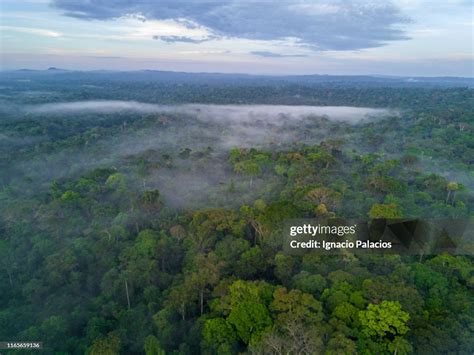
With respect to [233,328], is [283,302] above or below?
above

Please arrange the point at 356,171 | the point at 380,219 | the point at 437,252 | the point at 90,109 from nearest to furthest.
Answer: the point at 437,252 < the point at 380,219 < the point at 356,171 < the point at 90,109

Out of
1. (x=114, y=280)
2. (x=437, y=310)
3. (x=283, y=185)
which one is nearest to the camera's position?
(x=437, y=310)

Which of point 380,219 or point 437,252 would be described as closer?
point 437,252

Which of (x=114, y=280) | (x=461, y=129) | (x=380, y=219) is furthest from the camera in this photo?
(x=461, y=129)

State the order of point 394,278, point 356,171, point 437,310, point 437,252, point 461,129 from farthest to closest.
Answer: point 461,129
point 356,171
point 437,252
point 394,278
point 437,310

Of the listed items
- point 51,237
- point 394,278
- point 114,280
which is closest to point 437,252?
point 394,278

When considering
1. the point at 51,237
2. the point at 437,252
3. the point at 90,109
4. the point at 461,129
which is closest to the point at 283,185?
the point at 437,252

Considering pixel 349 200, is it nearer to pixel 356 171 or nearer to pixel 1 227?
pixel 356 171

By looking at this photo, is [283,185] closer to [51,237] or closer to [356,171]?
[356,171]

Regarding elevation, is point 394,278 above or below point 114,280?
above

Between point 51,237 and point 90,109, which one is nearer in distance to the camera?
point 51,237
